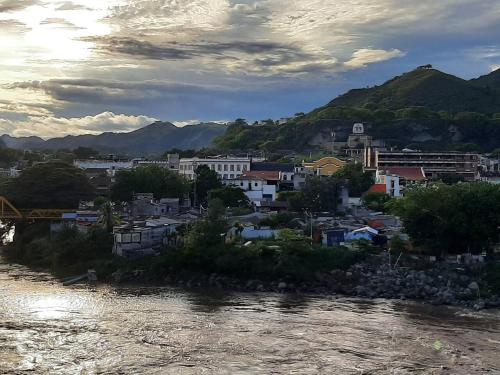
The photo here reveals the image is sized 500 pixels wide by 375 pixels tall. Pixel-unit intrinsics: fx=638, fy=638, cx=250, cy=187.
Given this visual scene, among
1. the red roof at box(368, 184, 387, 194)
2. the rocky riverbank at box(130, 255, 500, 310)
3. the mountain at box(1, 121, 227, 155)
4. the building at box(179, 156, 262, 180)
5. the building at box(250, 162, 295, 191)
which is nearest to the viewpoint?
the rocky riverbank at box(130, 255, 500, 310)

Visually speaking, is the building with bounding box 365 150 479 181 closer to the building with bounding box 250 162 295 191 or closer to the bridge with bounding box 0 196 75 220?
the building with bounding box 250 162 295 191

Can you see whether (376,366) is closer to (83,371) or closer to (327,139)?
(83,371)

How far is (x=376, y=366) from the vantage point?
12.8m

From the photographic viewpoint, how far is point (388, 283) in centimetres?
2042

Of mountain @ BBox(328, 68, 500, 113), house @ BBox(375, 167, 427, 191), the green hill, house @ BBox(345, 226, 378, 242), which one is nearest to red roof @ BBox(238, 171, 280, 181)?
house @ BBox(375, 167, 427, 191)

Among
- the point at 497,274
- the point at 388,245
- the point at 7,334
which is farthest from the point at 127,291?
the point at 497,274

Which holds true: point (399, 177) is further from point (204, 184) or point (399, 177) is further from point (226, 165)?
point (204, 184)

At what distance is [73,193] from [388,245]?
1644 centimetres

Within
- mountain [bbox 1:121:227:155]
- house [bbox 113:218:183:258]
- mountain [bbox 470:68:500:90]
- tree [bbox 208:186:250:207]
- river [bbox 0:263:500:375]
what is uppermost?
mountain [bbox 470:68:500:90]

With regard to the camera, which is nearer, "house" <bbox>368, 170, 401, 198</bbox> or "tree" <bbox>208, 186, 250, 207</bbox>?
"tree" <bbox>208, 186, 250, 207</bbox>

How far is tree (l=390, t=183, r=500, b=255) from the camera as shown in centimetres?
2239

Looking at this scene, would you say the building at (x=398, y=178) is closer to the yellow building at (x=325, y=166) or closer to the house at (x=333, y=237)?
the yellow building at (x=325, y=166)

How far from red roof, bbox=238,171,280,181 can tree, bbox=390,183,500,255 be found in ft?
56.8

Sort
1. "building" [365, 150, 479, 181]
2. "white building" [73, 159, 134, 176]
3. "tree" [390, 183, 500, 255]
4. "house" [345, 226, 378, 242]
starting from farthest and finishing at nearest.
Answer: "white building" [73, 159, 134, 176] → "building" [365, 150, 479, 181] → "house" [345, 226, 378, 242] → "tree" [390, 183, 500, 255]
